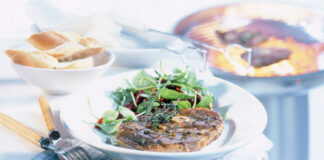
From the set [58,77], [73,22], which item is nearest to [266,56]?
[73,22]

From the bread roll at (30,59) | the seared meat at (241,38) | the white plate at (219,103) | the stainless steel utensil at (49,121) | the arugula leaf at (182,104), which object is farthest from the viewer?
the seared meat at (241,38)

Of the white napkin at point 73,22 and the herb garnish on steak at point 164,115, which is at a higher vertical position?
the white napkin at point 73,22

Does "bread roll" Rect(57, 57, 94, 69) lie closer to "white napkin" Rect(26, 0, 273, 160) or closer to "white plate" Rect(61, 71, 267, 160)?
"white plate" Rect(61, 71, 267, 160)

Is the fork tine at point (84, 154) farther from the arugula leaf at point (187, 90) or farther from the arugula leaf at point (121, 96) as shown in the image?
the arugula leaf at point (187, 90)

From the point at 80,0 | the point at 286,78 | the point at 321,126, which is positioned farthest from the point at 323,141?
the point at 80,0

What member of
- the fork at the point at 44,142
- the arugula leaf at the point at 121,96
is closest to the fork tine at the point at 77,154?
the fork at the point at 44,142

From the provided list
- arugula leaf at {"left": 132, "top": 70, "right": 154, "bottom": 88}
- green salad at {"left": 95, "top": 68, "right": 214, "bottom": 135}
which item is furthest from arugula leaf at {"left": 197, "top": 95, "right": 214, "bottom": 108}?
arugula leaf at {"left": 132, "top": 70, "right": 154, "bottom": 88}
